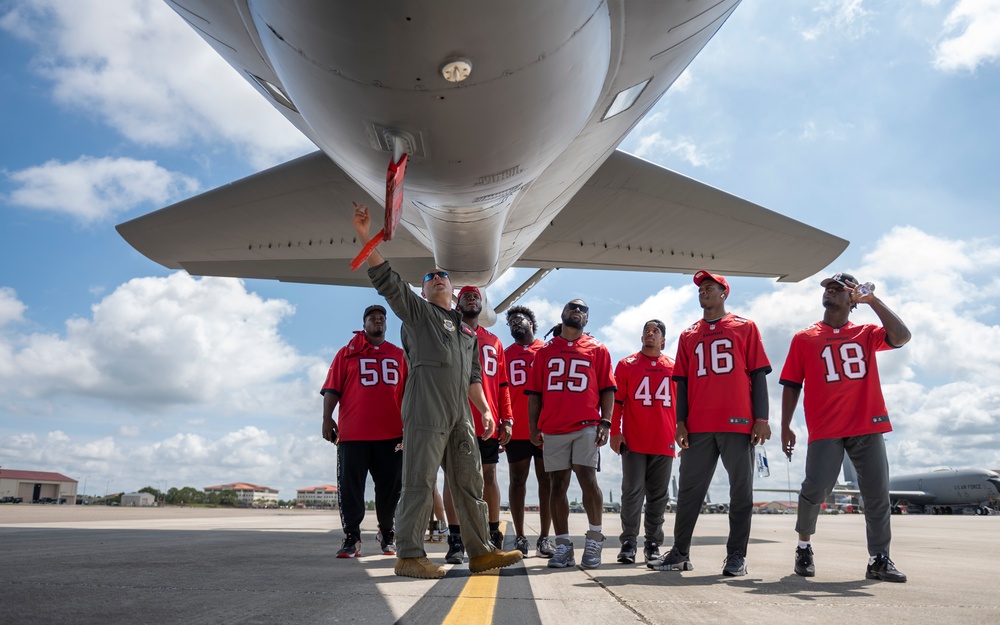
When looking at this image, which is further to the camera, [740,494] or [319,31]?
[740,494]

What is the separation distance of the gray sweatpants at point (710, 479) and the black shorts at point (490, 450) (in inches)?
64.9

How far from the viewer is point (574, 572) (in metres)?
4.53

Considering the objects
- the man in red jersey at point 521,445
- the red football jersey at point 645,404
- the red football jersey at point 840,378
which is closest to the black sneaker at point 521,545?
the man in red jersey at point 521,445

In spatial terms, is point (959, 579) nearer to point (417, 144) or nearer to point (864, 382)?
point (864, 382)

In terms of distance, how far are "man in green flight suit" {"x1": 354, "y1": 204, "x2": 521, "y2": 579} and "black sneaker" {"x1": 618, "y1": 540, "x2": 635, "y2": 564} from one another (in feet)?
5.05

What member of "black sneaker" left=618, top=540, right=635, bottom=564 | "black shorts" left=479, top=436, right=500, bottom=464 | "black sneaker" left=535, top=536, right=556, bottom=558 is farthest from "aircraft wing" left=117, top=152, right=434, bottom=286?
"black sneaker" left=618, top=540, right=635, bottom=564

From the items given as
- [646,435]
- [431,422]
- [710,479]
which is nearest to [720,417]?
[710,479]

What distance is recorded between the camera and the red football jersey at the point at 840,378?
472cm

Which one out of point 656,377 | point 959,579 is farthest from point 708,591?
point 656,377

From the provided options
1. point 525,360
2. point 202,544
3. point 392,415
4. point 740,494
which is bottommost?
point 202,544

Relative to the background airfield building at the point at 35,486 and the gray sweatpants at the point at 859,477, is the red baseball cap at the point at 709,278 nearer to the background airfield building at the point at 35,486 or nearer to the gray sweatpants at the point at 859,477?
the gray sweatpants at the point at 859,477

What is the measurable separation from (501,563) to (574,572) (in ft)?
2.46

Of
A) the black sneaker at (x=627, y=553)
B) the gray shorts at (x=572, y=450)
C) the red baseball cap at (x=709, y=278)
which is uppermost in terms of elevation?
the red baseball cap at (x=709, y=278)

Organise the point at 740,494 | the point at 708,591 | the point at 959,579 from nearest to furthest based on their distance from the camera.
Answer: the point at 708,591, the point at 959,579, the point at 740,494
